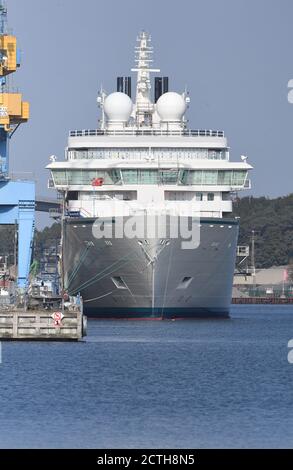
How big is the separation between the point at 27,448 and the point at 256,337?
1793 inches

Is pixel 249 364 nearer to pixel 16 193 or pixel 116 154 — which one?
pixel 16 193

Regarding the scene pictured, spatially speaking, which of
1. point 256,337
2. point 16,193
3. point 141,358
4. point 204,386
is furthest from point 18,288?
point 204,386

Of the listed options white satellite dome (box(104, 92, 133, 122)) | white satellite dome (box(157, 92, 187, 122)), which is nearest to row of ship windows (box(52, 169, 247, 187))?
white satellite dome (box(104, 92, 133, 122))

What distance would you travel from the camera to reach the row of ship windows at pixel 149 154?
105250mm

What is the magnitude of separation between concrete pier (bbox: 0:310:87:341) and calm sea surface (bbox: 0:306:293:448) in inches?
31.0

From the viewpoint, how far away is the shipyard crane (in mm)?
91500

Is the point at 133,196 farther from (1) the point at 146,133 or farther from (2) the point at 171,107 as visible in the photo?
(2) the point at 171,107

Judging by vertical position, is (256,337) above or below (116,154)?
below

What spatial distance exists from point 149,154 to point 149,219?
7.29m

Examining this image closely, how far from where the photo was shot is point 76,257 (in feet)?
339

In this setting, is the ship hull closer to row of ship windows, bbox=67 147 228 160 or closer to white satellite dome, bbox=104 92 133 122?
row of ship windows, bbox=67 147 228 160

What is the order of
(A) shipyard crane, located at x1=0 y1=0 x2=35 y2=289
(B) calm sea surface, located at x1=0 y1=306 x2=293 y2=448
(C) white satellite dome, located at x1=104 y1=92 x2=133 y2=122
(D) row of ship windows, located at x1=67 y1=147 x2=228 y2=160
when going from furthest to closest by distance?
(C) white satellite dome, located at x1=104 y1=92 x2=133 y2=122, (D) row of ship windows, located at x1=67 y1=147 x2=228 y2=160, (A) shipyard crane, located at x1=0 y1=0 x2=35 y2=289, (B) calm sea surface, located at x1=0 y1=306 x2=293 y2=448

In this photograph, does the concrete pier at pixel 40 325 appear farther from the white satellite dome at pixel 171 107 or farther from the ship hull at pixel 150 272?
the white satellite dome at pixel 171 107

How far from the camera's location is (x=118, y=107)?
112 m
